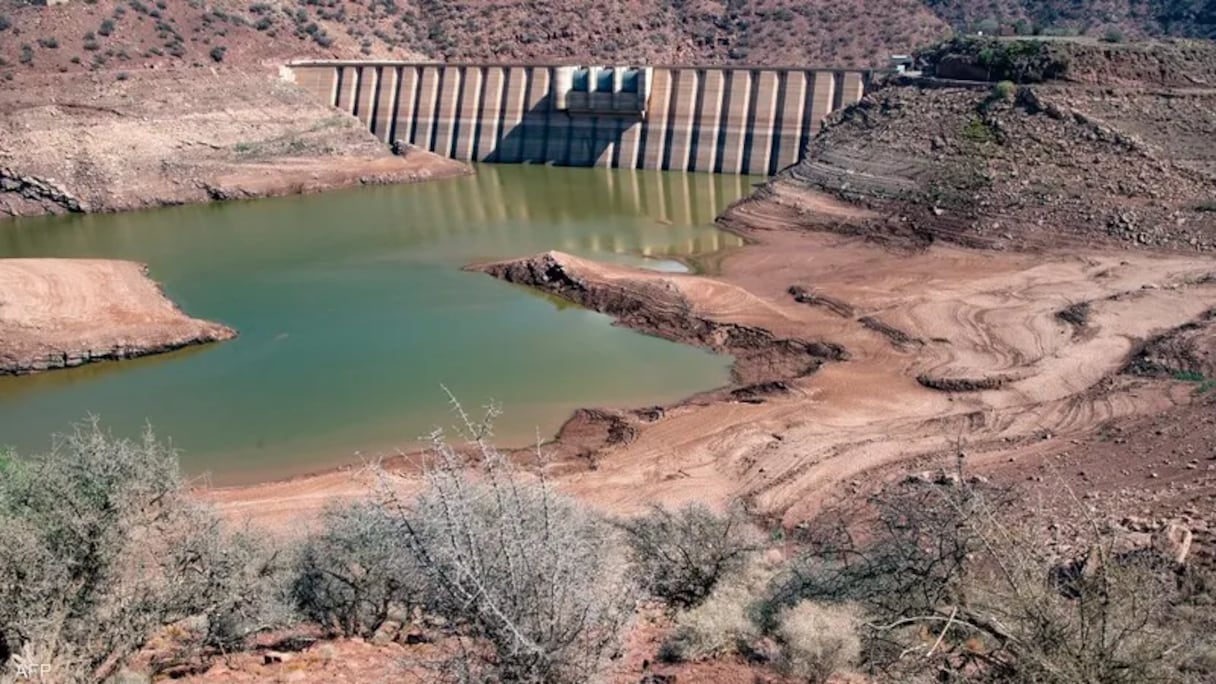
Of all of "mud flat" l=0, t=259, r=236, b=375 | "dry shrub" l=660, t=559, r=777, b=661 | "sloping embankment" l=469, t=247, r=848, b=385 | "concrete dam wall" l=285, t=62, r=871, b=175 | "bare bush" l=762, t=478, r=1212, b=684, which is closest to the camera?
"bare bush" l=762, t=478, r=1212, b=684

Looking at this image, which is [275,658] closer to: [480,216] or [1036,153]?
[1036,153]

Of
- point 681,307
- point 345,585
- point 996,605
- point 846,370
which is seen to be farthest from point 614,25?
point 996,605

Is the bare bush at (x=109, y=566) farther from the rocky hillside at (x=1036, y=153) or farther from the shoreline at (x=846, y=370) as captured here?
the rocky hillside at (x=1036, y=153)

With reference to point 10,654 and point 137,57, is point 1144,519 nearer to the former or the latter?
point 10,654

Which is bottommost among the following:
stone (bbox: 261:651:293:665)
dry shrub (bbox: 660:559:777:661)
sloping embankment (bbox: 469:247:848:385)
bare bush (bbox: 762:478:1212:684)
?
sloping embankment (bbox: 469:247:848:385)

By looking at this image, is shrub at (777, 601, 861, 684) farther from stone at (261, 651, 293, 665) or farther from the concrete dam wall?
the concrete dam wall

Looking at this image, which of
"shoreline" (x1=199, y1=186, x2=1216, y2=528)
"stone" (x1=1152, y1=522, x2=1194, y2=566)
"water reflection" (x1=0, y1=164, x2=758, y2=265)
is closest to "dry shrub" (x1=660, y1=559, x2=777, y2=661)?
"stone" (x1=1152, y1=522, x2=1194, y2=566)
